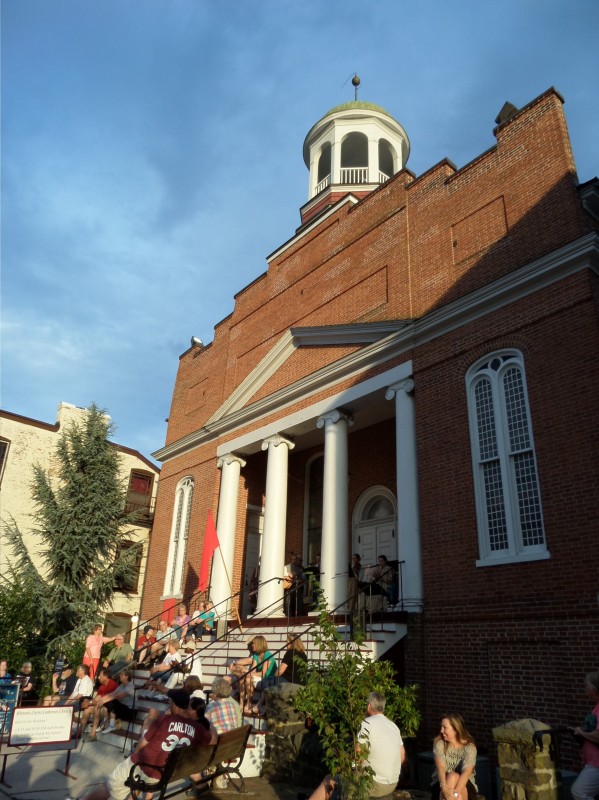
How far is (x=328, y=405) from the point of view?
15.0m

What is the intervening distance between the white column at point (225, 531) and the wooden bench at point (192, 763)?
29.4 feet

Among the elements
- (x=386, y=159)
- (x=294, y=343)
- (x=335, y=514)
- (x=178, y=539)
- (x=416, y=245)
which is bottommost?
(x=335, y=514)

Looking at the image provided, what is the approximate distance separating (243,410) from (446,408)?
713 centimetres

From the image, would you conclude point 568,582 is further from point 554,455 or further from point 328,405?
point 328,405

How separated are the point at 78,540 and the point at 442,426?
50.7 feet

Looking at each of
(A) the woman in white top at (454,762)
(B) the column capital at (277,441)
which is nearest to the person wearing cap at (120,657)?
(B) the column capital at (277,441)

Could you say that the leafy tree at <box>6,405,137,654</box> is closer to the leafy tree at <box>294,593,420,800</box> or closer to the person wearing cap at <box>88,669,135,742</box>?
the person wearing cap at <box>88,669,135,742</box>

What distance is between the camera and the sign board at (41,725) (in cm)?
786

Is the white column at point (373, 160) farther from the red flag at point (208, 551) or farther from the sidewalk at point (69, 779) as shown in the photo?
the sidewalk at point (69, 779)

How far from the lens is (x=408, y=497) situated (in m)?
12.1

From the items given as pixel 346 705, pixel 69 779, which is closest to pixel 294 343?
pixel 69 779

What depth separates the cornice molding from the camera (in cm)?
1088

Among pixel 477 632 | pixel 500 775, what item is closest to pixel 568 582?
pixel 477 632

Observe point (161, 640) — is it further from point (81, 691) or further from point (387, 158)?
point (387, 158)
